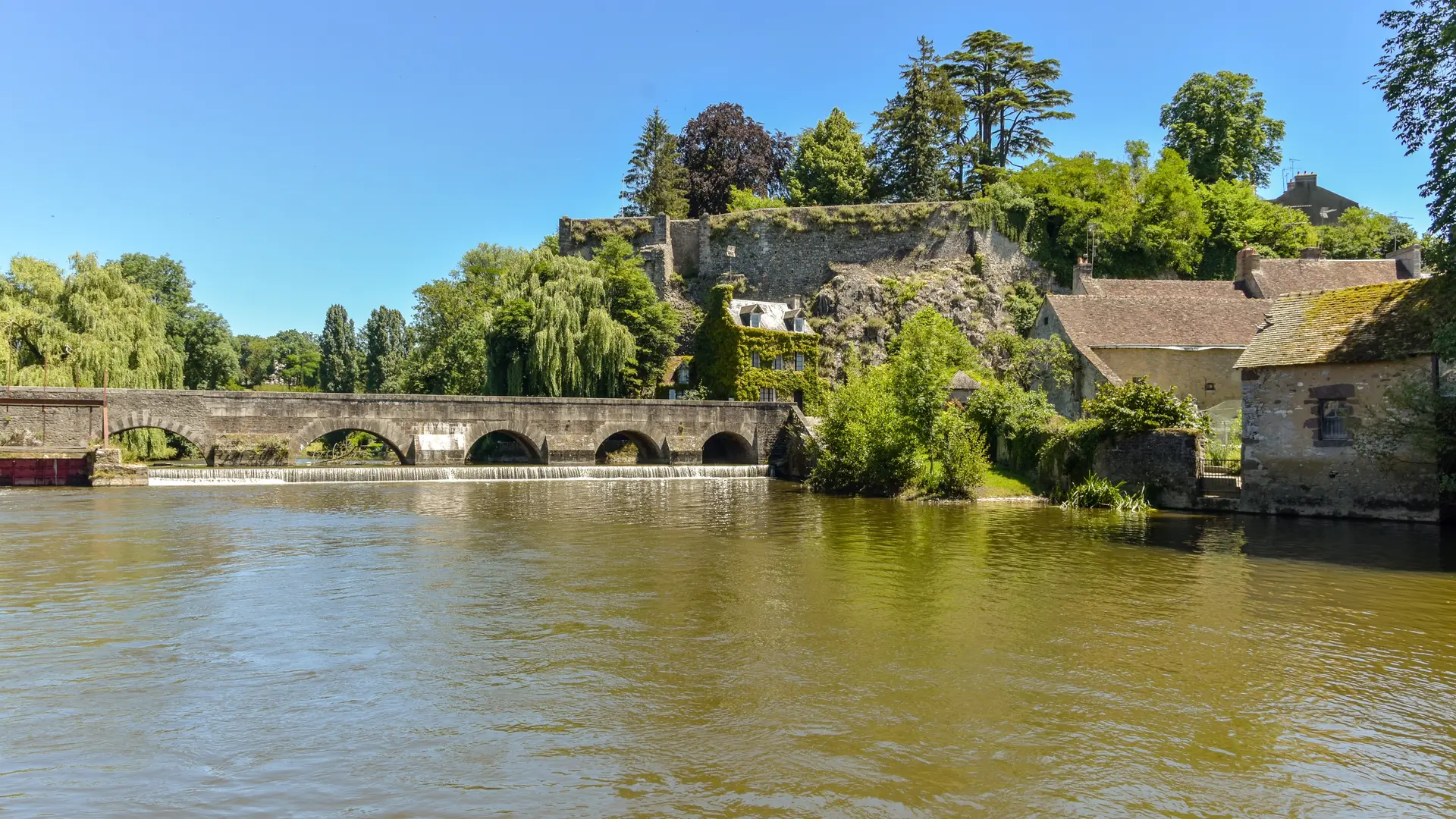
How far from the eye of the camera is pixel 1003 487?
2786cm

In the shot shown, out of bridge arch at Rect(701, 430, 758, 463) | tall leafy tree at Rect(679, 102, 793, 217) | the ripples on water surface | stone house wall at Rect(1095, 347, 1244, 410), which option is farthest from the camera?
tall leafy tree at Rect(679, 102, 793, 217)

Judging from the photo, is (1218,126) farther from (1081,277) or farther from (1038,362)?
(1038,362)

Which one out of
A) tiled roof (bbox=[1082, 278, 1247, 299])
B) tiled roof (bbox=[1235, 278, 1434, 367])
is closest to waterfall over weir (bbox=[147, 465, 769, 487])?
tiled roof (bbox=[1082, 278, 1247, 299])

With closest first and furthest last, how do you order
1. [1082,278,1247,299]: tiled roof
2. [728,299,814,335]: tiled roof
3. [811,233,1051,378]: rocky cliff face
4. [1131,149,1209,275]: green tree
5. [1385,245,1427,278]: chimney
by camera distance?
1. [1082,278,1247,299]: tiled roof
2. [1385,245,1427,278]: chimney
3. [728,299,814,335]: tiled roof
4. [1131,149,1209,275]: green tree
5. [811,233,1051,378]: rocky cliff face

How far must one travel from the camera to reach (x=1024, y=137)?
5950cm

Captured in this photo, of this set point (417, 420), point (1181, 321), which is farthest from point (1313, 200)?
point (417, 420)

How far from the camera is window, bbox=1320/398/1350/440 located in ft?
72.4

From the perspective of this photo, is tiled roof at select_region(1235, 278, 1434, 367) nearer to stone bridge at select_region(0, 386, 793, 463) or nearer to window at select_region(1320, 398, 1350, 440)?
window at select_region(1320, 398, 1350, 440)

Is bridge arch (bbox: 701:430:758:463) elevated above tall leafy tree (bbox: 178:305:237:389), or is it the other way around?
tall leafy tree (bbox: 178:305:237:389)

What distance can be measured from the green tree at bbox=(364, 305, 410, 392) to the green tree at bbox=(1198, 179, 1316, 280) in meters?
51.4

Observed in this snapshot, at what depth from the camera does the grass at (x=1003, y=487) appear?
1076 inches

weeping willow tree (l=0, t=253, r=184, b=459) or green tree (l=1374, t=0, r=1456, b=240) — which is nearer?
green tree (l=1374, t=0, r=1456, b=240)

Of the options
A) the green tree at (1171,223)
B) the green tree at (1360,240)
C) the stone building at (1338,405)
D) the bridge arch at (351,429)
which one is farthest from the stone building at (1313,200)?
the bridge arch at (351,429)

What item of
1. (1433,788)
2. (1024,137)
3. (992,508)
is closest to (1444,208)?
(992,508)
